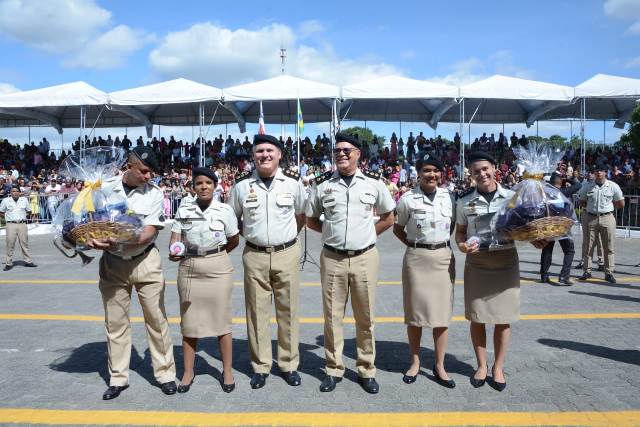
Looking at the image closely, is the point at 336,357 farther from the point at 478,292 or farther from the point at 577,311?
the point at 577,311

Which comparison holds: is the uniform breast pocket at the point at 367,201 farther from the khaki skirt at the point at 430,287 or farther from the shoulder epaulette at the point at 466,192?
the shoulder epaulette at the point at 466,192

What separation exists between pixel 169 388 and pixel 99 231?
1.30m

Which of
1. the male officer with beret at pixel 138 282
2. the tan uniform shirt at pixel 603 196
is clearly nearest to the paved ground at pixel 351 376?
the male officer with beret at pixel 138 282

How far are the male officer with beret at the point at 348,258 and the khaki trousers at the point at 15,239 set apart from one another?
27.9 feet

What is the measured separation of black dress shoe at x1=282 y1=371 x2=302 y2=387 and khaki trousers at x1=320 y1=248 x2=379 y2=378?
249mm

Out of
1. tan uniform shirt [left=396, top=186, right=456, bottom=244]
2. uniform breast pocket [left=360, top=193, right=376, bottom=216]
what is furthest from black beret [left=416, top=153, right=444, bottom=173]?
uniform breast pocket [left=360, top=193, right=376, bottom=216]

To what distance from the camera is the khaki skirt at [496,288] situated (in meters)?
4.01

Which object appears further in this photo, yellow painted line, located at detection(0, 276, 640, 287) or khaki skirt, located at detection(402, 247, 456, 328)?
yellow painted line, located at detection(0, 276, 640, 287)

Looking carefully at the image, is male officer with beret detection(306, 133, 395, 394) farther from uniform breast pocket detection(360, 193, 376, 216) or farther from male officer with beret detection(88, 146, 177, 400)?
male officer with beret detection(88, 146, 177, 400)

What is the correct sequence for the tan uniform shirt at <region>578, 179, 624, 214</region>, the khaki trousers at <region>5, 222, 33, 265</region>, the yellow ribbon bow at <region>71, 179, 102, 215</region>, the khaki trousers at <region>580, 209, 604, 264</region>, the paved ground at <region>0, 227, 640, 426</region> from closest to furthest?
1. the paved ground at <region>0, 227, 640, 426</region>
2. the yellow ribbon bow at <region>71, 179, 102, 215</region>
3. the tan uniform shirt at <region>578, 179, 624, 214</region>
4. the khaki trousers at <region>580, 209, 604, 264</region>
5. the khaki trousers at <region>5, 222, 33, 265</region>

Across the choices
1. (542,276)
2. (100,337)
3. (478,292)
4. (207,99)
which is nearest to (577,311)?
(542,276)

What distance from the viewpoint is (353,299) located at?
413cm

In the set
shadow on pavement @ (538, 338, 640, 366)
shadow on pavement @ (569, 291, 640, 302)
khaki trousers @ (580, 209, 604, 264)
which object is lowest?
shadow on pavement @ (569, 291, 640, 302)

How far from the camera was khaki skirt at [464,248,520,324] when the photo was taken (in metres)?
4.01
